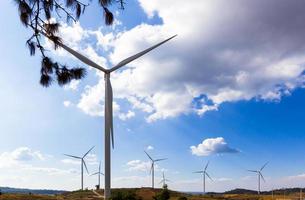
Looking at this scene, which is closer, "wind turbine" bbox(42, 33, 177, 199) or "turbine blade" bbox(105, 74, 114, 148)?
"wind turbine" bbox(42, 33, 177, 199)

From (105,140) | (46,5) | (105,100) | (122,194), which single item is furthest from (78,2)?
(122,194)

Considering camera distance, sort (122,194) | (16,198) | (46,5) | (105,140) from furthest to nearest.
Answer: (16,198)
(122,194)
(105,140)
(46,5)

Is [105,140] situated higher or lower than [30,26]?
lower

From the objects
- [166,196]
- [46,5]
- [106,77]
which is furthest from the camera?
[166,196]

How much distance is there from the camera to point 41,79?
68.5 ft

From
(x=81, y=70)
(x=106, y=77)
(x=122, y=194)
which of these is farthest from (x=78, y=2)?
(x=122, y=194)

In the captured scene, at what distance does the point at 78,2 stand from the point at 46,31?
171 centimetres

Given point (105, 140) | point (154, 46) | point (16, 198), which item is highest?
point (154, 46)

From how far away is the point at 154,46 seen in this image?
50.1 meters

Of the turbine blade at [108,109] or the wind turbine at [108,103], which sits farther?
the turbine blade at [108,109]

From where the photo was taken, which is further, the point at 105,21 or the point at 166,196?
the point at 166,196

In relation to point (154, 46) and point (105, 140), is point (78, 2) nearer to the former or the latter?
point (105, 140)

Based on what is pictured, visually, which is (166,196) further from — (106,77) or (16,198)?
(106,77)

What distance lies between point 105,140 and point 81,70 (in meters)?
18.4
